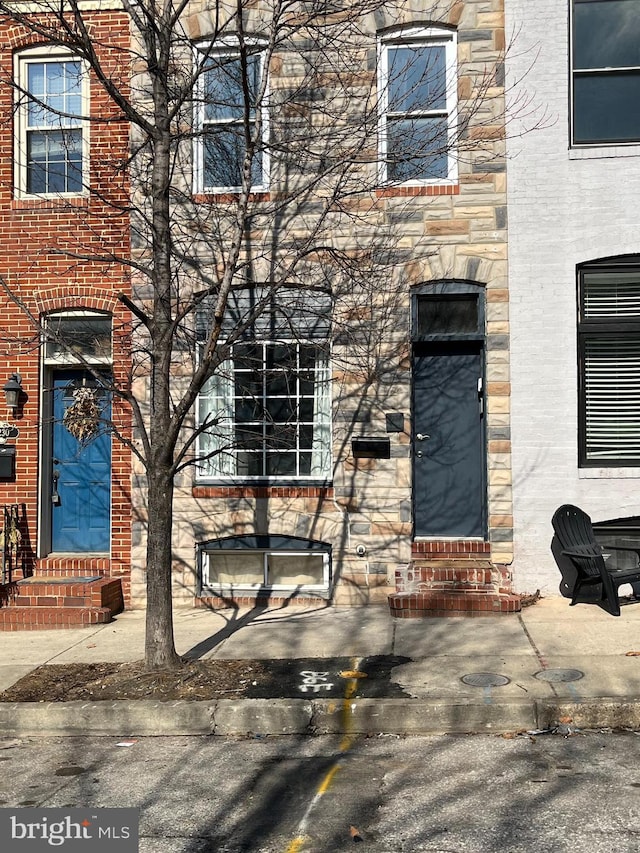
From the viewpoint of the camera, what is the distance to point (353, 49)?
10359 millimetres

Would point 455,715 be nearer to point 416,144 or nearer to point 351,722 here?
point 351,722

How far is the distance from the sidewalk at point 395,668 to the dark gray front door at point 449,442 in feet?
4.20

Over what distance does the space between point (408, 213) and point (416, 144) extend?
2.48 feet

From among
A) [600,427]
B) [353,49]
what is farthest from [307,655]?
[353,49]

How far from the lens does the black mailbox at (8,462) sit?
10695mm

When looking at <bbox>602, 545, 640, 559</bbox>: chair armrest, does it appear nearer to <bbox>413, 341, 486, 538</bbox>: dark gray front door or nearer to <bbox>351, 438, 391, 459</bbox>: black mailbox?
<bbox>413, 341, 486, 538</bbox>: dark gray front door

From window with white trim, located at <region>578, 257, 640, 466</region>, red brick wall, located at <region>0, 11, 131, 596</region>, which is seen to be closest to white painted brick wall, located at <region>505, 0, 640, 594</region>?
window with white trim, located at <region>578, 257, 640, 466</region>

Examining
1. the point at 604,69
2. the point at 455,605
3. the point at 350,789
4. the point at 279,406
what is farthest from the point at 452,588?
the point at 604,69

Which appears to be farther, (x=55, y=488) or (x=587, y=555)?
(x=55, y=488)

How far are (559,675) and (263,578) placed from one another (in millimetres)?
4307

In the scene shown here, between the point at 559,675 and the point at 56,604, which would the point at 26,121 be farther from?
the point at 559,675

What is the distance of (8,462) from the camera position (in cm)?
1069

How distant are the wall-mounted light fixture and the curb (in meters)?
4.67

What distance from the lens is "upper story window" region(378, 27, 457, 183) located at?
10320 millimetres
